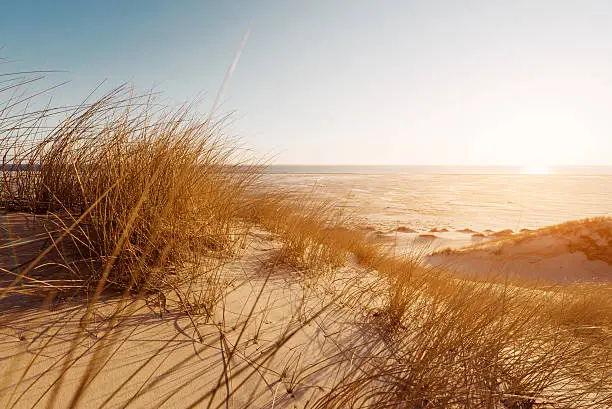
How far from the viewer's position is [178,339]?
3.68ft

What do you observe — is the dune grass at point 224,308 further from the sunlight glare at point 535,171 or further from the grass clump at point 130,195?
the sunlight glare at point 535,171

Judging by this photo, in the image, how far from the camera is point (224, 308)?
1295 millimetres

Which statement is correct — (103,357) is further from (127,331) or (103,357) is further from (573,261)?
(573,261)

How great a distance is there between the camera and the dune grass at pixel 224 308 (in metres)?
0.97

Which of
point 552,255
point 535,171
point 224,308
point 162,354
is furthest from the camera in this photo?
point 535,171

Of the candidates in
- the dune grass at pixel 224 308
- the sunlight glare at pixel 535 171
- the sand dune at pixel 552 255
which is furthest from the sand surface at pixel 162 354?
the sunlight glare at pixel 535 171

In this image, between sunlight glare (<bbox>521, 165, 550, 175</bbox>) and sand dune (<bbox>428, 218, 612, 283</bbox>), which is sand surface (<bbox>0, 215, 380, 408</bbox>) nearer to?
sand dune (<bbox>428, 218, 612, 283</bbox>)

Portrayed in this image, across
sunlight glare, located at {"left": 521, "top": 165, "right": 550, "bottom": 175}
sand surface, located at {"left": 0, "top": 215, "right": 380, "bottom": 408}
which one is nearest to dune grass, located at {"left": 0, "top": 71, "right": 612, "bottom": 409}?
sand surface, located at {"left": 0, "top": 215, "right": 380, "bottom": 408}

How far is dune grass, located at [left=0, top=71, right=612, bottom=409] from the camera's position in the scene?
971 mm

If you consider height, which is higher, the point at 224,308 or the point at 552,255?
the point at 224,308

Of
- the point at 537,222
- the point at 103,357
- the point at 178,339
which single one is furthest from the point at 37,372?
the point at 537,222

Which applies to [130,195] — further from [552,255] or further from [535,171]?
[535,171]

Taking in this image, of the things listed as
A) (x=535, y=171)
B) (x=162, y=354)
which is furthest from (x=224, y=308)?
(x=535, y=171)

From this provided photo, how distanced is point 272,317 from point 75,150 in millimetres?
1929
